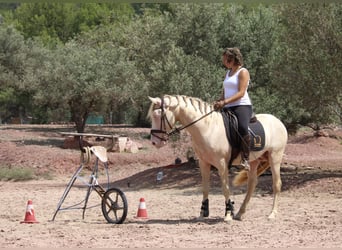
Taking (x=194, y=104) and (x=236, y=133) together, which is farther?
(x=194, y=104)

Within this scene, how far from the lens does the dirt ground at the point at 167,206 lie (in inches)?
351

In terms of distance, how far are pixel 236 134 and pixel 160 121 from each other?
4.16ft

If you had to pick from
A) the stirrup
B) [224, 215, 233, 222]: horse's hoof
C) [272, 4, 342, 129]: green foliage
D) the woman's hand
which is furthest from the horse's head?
[272, 4, 342, 129]: green foliage

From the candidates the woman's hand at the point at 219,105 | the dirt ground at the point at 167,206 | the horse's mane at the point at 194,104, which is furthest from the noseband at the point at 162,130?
the dirt ground at the point at 167,206

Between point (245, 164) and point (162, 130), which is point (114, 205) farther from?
point (245, 164)

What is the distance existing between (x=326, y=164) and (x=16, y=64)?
2799 cm

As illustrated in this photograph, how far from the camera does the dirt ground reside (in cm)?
891

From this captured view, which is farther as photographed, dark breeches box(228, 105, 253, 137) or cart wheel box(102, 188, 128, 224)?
cart wheel box(102, 188, 128, 224)

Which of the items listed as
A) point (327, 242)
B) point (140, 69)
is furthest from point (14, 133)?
point (327, 242)

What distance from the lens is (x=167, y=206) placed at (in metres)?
13.6

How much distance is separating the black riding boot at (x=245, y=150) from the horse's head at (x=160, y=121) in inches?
46.8

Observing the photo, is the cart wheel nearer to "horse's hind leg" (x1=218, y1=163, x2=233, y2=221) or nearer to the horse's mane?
"horse's hind leg" (x1=218, y1=163, x2=233, y2=221)

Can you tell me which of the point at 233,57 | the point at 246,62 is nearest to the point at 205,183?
the point at 233,57

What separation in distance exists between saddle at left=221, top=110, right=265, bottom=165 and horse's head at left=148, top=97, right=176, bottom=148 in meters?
0.93
